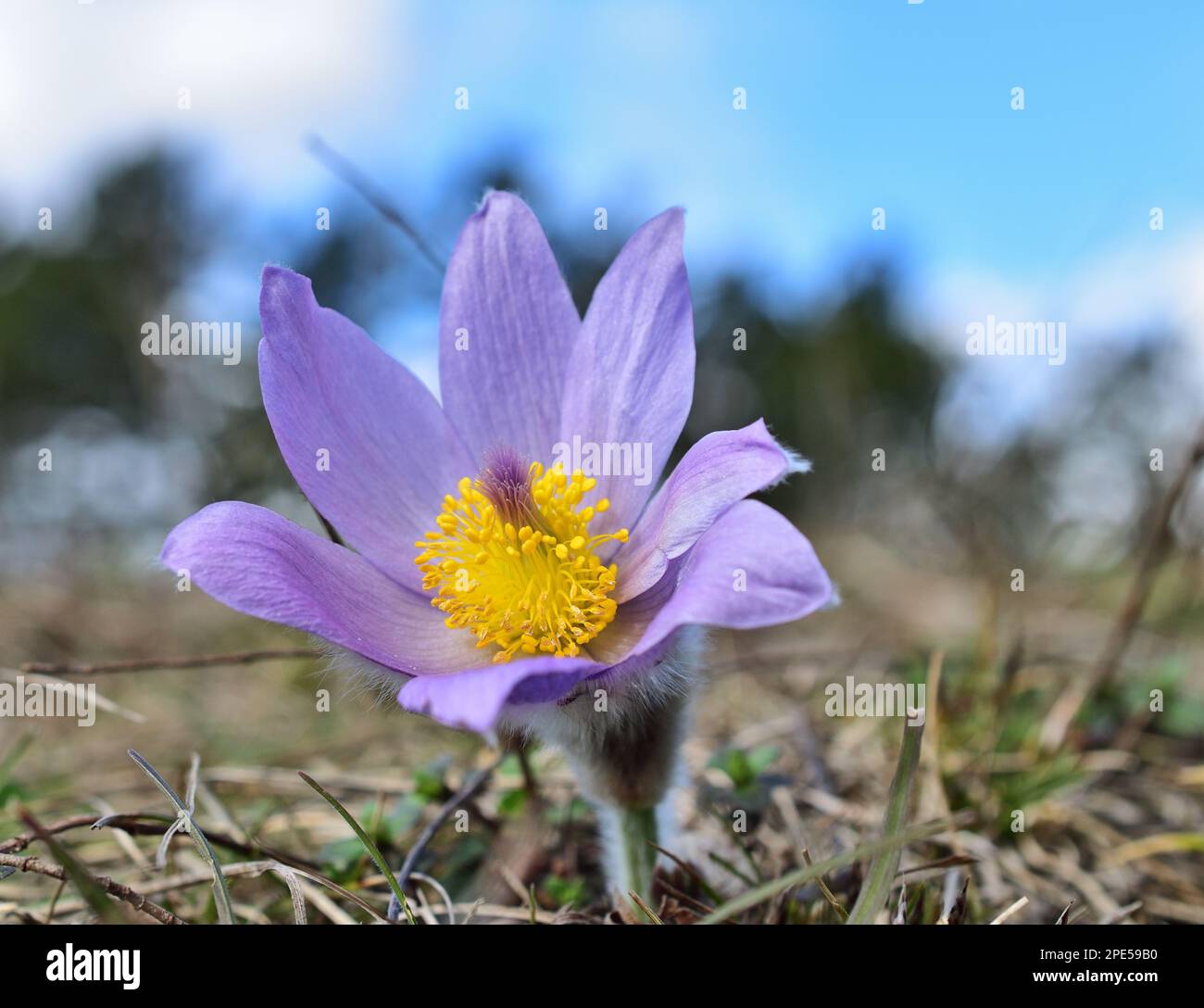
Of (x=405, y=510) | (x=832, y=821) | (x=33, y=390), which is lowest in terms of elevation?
(x=832, y=821)

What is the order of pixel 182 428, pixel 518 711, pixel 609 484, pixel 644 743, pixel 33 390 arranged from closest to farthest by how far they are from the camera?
pixel 518 711 → pixel 644 743 → pixel 609 484 → pixel 182 428 → pixel 33 390

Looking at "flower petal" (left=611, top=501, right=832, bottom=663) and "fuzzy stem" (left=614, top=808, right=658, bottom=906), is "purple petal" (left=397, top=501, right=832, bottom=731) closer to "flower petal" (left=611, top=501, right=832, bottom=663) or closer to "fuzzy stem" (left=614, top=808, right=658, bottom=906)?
"flower petal" (left=611, top=501, right=832, bottom=663)

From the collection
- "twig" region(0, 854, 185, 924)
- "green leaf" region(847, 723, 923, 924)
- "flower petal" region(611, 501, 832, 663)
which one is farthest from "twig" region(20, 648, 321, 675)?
"green leaf" region(847, 723, 923, 924)

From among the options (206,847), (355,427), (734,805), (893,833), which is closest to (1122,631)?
(734,805)

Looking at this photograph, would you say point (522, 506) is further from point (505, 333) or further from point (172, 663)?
point (172, 663)

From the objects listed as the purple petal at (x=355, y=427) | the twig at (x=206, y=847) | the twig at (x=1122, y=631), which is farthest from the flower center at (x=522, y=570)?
the twig at (x=1122, y=631)

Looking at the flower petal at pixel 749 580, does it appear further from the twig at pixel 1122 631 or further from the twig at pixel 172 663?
the twig at pixel 1122 631
